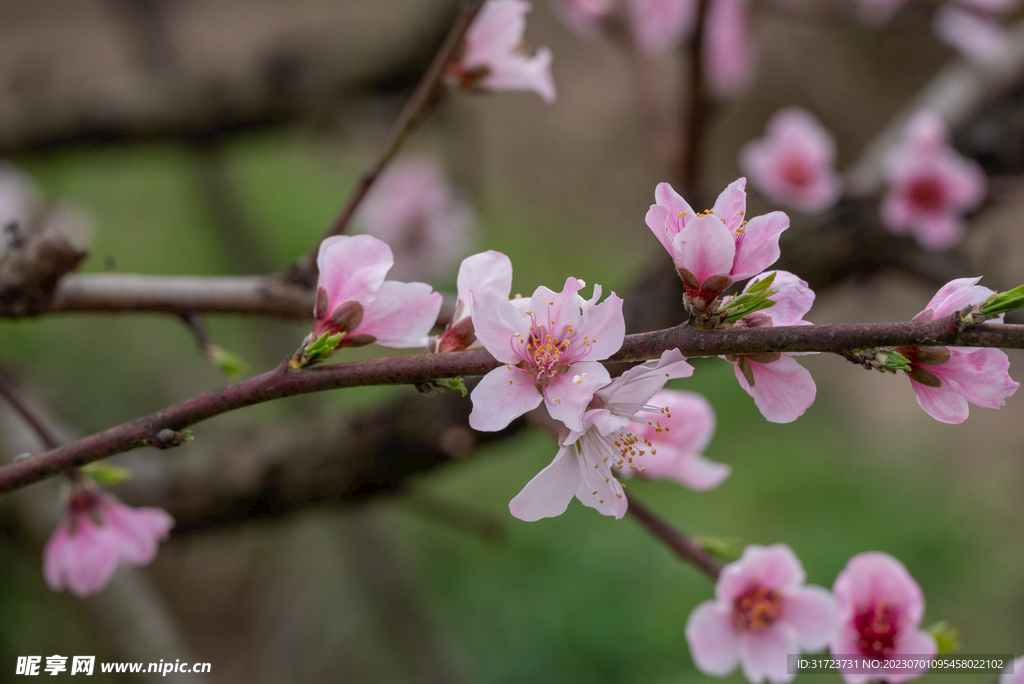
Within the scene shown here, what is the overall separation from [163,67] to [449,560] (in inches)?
71.3

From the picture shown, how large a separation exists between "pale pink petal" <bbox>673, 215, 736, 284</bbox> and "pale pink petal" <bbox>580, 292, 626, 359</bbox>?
0.07 metres

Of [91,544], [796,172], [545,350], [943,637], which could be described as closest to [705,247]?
[545,350]

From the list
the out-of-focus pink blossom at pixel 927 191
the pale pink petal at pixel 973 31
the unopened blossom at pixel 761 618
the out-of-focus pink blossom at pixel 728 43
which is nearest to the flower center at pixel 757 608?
the unopened blossom at pixel 761 618

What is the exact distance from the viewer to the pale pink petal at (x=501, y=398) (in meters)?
0.40

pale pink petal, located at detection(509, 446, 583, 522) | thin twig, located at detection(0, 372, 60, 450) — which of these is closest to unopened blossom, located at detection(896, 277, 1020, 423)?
pale pink petal, located at detection(509, 446, 583, 522)

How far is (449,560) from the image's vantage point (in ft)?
7.95

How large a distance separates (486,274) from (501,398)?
3.6 inches

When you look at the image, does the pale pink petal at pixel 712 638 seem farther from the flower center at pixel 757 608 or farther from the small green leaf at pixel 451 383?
the small green leaf at pixel 451 383

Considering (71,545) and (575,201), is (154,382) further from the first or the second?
(575,201)

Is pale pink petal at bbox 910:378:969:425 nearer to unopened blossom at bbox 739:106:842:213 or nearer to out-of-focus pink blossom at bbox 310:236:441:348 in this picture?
out-of-focus pink blossom at bbox 310:236:441:348

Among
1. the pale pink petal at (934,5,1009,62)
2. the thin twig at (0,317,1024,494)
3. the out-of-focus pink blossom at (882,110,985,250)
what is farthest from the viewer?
the pale pink petal at (934,5,1009,62)

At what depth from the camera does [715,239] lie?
1.37 ft

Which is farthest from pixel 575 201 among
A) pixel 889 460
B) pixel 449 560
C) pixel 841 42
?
pixel 449 560

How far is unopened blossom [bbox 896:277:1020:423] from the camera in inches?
15.8
